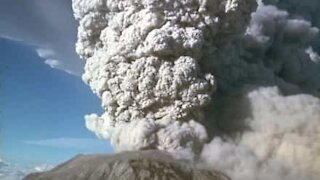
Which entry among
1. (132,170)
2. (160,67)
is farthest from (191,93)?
(132,170)

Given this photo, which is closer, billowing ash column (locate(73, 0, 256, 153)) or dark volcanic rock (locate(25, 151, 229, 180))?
billowing ash column (locate(73, 0, 256, 153))

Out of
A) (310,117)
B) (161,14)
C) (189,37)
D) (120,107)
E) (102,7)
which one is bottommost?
(310,117)

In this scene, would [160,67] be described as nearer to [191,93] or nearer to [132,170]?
[191,93]

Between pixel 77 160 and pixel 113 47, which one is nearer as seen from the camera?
pixel 113 47

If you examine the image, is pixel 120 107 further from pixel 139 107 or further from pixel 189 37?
pixel 189 37

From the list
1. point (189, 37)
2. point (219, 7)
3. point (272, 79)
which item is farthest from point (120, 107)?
point (272, 79)
